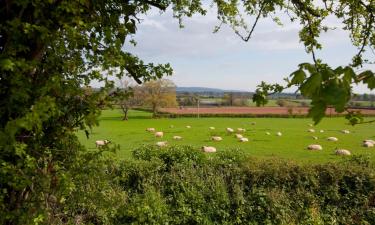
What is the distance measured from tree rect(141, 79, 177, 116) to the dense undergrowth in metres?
38.6

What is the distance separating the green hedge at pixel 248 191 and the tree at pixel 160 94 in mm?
38556

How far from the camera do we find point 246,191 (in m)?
12.8

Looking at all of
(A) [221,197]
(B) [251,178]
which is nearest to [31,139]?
(A) [221,197]

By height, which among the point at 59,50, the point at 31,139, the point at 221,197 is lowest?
the point at 221,197

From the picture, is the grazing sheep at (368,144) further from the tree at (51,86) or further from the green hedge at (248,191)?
the tree at (51,86)

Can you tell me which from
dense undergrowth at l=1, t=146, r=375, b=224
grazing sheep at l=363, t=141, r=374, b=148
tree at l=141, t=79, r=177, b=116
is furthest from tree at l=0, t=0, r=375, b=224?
tree at l=141, t=79, r=177, b=116

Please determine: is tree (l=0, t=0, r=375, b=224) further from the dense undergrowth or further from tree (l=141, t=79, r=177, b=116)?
tree (l=141, t=79, r=177, b=116)

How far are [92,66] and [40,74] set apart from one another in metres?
0.30

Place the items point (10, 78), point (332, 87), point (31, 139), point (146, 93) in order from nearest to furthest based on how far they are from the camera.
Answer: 1. point (332, 87)
2. point (10, 78)
3. point (31, 139)
4. point (146, 93)

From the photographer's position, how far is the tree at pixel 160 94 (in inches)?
2047

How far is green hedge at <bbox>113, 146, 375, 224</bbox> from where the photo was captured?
11.8 m

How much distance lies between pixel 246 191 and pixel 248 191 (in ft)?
0.33

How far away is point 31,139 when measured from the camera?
237 cm

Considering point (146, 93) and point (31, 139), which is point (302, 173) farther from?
point (146, 93)
